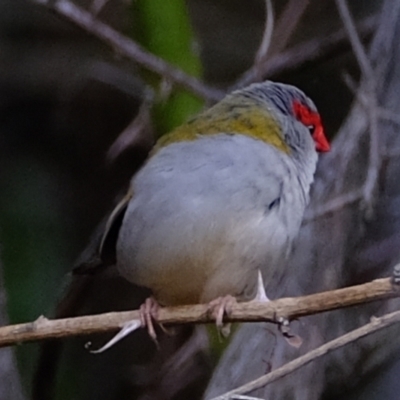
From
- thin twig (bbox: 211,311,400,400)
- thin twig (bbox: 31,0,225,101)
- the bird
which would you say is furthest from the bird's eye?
thin twig (bbox: 211,311,400,400)

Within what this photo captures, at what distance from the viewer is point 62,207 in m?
2.01

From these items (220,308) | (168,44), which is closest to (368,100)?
(168,44)

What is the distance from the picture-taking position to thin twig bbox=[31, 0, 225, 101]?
64.6 inches

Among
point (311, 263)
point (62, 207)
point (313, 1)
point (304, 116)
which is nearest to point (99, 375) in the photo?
point (62, 207)

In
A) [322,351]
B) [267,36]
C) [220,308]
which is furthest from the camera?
[267,36]

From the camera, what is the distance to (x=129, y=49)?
1659 mm

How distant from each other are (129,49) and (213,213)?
496 mm

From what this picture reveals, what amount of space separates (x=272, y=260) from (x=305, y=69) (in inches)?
23.3

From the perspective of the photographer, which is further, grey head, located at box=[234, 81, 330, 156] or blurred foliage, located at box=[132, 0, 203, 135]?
blurred foliage, located at box=[132, 0, 203, 135]

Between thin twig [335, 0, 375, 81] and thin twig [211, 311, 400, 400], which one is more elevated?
thin twig [335, 0, 375, 81]

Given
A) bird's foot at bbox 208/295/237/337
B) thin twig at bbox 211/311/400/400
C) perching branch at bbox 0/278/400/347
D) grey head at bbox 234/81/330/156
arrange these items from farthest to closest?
grey head at bbox 234/81/330/156
bird's foot at bbox 208/295/237/337
thin twig at bbox 211/311/400/400
perching branch at bbox 0/278/400/347

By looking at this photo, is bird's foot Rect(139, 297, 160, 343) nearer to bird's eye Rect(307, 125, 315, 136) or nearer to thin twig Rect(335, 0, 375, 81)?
bird's eye Rect(307, 125, 315, 136)

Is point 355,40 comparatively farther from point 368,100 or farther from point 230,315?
point 230,315

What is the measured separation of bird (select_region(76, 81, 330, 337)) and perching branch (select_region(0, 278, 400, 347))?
0.17ft
